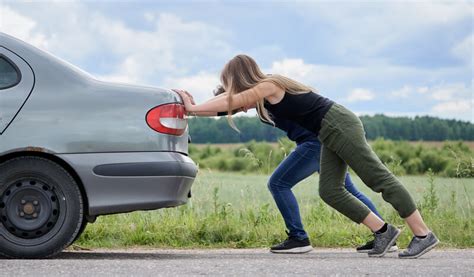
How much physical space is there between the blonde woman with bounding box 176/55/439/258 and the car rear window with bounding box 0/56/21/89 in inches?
49.1

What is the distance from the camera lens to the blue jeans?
23.9 ft

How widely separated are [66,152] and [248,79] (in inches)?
61.8

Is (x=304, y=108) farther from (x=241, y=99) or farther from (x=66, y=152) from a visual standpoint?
(x=66, y=152)

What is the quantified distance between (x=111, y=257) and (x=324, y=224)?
2665 millimetres

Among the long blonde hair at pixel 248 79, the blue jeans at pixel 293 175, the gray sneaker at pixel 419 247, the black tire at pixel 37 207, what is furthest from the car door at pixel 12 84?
the gray sneaker at pixel 419 247

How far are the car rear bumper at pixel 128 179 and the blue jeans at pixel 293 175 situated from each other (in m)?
1.19

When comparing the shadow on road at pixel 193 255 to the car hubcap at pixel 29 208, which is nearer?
the car hubcap at pixel 29 208

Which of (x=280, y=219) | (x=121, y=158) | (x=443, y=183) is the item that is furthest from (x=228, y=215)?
(x=443, y=183)

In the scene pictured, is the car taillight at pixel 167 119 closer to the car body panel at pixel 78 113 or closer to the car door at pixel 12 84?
the car body panel at pixel 78 113

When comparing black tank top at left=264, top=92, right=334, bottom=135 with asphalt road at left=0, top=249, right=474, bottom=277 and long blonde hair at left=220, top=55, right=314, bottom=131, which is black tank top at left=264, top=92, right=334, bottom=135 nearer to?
long blonde hair at left=220, top=55, right=314, bottom=131

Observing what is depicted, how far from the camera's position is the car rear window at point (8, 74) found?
6375 mm

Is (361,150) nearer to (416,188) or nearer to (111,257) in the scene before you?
(111,257)

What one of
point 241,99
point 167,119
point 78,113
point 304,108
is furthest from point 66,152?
point 304,108

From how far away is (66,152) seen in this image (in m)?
6.32
